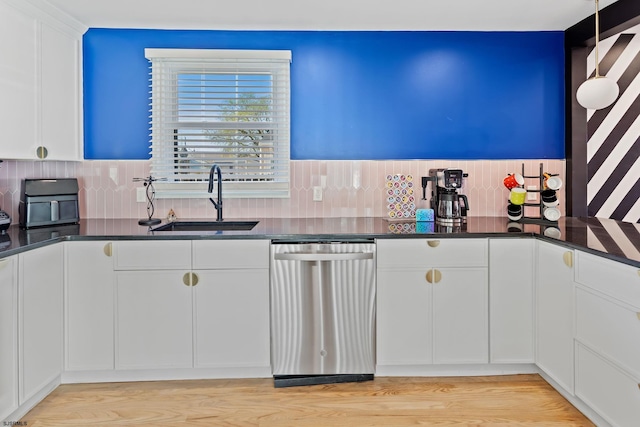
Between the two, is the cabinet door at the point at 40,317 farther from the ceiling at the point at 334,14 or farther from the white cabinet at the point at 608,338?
the white cabinet at the point at 608,338

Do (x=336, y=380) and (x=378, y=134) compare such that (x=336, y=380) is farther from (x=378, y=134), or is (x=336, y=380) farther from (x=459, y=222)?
(x=378, y=134)

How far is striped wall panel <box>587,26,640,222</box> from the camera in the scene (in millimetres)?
3602

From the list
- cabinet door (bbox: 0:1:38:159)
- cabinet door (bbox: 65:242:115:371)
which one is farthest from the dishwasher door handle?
cabinet door (bbox: 0:1:38:159)

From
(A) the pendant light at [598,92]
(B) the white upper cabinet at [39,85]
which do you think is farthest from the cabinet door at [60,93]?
(A) the pendant light at [598,92]

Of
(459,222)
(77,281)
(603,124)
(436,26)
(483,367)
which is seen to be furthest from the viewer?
(603,124)

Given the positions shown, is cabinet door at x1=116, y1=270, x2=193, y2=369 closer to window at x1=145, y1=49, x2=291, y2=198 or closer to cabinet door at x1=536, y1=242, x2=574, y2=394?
Answer: window at x1=145, y1=49, x2=291, y2=198

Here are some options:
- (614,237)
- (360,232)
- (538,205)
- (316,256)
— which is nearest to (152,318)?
(316,256)

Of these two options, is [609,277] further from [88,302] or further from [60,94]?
[60,94]

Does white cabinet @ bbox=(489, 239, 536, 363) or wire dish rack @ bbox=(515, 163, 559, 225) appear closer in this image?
white cabinet @ bbox=(489, 239, 536, 363)

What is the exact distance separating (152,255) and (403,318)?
4.84ft

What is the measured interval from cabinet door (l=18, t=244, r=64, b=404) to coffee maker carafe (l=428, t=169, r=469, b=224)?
2.32 m

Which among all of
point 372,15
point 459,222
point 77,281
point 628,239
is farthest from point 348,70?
point 77,281

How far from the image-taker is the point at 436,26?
10.3 ft

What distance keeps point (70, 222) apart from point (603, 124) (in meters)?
4.23
